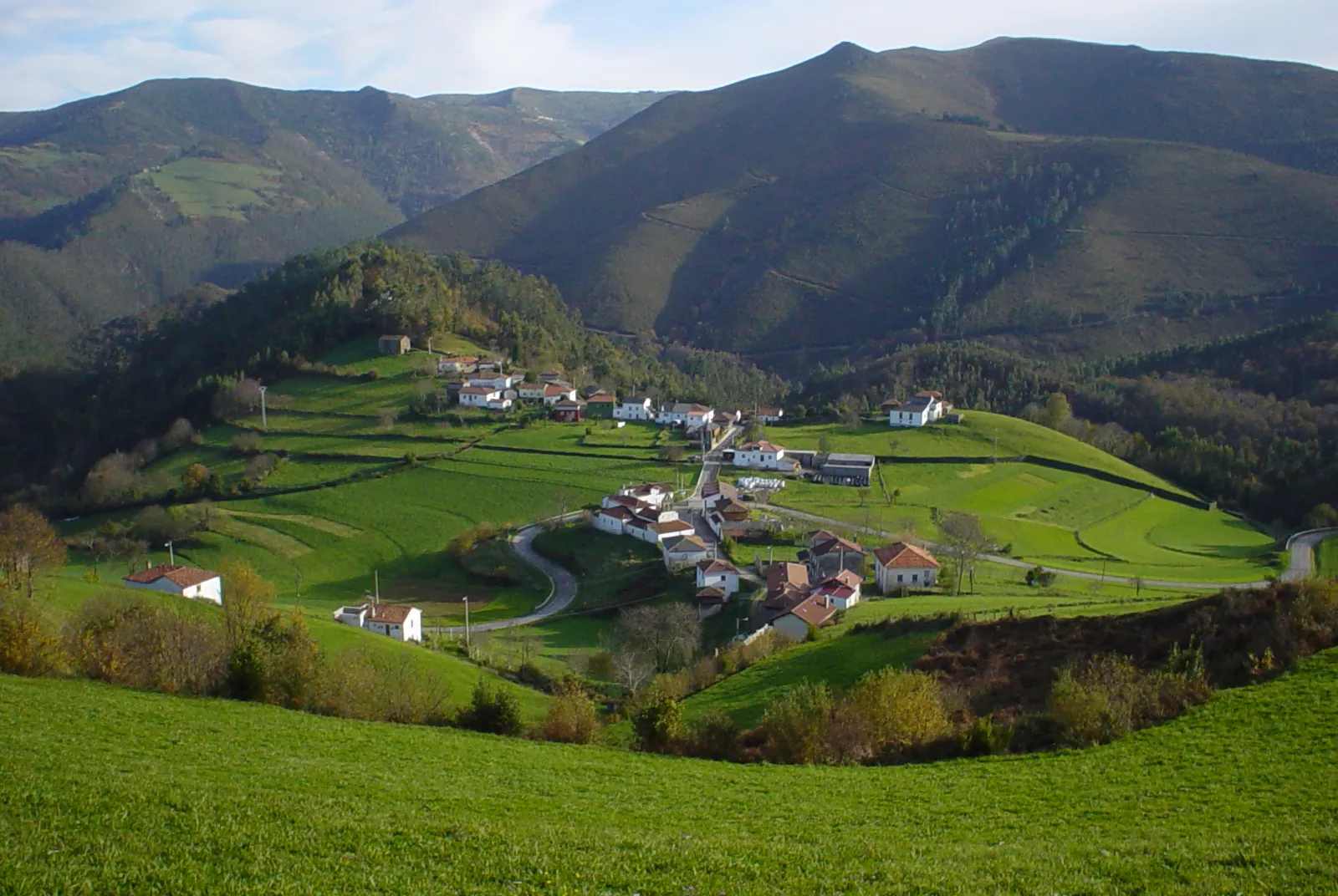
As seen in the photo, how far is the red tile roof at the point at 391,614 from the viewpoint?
50281mm

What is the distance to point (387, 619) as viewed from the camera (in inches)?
1980

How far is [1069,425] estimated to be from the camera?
109 meters

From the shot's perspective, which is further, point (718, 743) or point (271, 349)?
point (271, 349)

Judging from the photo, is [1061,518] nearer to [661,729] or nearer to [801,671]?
[801,671]

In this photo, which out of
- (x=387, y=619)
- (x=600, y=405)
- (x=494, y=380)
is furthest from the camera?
(x=600, y=405)

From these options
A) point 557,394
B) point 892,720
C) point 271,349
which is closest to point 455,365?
point 557,394

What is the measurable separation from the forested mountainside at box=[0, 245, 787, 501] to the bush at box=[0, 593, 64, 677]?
76392 millimetres

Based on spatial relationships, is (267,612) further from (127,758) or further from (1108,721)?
(1108,721)

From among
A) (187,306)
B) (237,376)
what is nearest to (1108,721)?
(237,376)

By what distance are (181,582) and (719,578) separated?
28.1 meters

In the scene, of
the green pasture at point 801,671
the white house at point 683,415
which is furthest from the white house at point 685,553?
the white house at point 683,415

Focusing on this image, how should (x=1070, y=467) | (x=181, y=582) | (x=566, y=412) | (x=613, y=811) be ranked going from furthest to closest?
(x=566, y=412), (x=1070, y=467), (x=181, y=582), (x=613, y=811)

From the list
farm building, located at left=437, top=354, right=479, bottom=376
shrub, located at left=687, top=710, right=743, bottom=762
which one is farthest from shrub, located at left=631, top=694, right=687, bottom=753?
farm building, located at left=437, top=354, right=479, bottom=376

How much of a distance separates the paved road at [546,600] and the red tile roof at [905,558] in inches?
744
